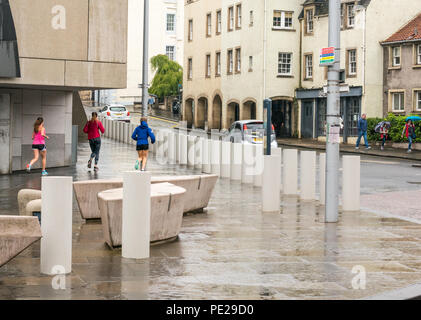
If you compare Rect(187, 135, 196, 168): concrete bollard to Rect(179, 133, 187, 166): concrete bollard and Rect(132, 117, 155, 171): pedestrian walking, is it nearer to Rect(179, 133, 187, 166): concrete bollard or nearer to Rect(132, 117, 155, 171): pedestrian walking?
Rect(179, 133, 187, 166): concrete bollard

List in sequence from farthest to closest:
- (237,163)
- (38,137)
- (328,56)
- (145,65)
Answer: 1. (145,65)
2. (237,163)
3. (38,137)
4. (328,56)

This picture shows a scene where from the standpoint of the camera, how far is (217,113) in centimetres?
6247

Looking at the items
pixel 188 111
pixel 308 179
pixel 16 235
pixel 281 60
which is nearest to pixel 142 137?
pixel 308 179

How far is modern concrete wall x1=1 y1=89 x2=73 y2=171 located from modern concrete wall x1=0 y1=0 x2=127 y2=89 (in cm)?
223

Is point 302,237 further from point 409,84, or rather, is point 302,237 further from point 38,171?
point 409,84

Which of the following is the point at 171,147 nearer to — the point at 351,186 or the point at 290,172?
the point at 290,172

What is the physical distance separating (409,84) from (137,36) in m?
41.4

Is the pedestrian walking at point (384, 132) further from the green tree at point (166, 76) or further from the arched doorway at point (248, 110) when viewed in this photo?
the green tree at point (166, 76)

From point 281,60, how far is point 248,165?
111 feet

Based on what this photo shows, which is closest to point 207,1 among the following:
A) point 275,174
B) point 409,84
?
point 409,84

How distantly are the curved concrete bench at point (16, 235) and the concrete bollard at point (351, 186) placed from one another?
8.15 meters

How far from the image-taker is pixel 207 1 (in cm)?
6312

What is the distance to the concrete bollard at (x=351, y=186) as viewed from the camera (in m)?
15.0
